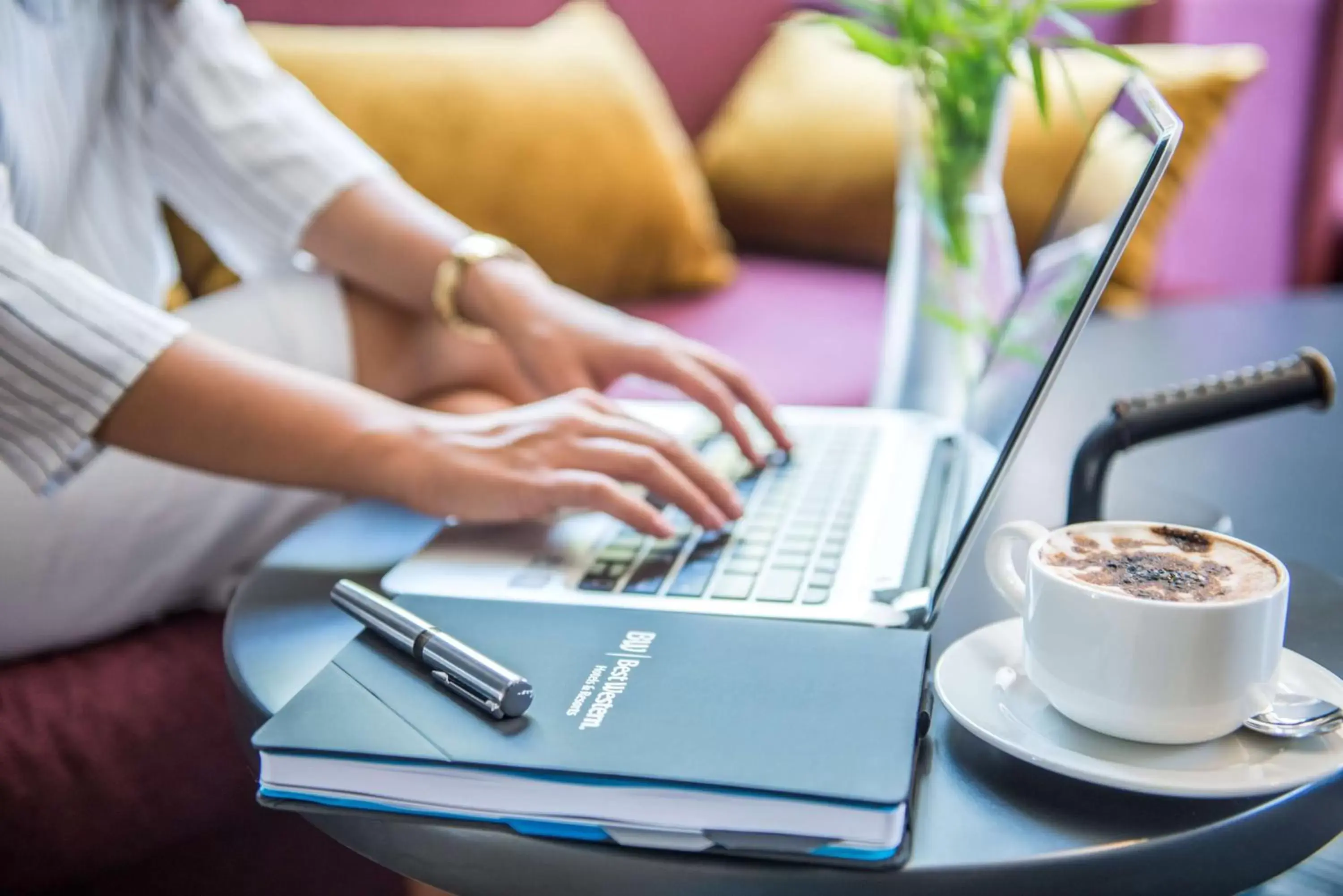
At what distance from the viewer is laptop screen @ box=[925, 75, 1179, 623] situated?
0.47m

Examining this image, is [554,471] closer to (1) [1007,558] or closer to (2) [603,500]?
(2) [603,500]

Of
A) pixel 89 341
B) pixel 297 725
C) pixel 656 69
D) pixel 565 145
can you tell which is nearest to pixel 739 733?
pixel 297 725

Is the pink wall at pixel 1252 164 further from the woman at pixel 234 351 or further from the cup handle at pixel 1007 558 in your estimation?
the cup handle at pixel 1007 558

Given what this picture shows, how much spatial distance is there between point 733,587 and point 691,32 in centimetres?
175

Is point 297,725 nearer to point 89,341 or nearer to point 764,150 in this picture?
point 89,341

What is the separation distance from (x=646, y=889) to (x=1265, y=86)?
2.55m

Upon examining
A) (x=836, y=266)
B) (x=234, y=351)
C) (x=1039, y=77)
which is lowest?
(x=836, y=266)

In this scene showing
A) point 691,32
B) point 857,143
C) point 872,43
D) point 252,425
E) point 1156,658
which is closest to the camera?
point 1156,658

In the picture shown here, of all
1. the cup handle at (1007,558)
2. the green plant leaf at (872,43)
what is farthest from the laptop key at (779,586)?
the green plant leaf at (872,43)

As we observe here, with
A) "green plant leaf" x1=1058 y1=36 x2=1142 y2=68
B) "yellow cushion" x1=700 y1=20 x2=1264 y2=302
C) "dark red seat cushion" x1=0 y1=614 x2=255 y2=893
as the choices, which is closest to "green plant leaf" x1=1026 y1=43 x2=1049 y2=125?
"green plant leaf" x1=1058 y1=36 x2=1142 y2=68

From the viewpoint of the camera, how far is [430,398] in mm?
897

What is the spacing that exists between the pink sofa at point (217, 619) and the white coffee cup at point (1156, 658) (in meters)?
0.53

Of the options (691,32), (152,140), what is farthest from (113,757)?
(691,32)

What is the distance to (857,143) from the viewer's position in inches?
74.0
